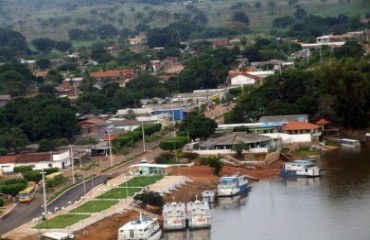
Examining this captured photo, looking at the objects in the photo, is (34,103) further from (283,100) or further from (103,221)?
(103,221)

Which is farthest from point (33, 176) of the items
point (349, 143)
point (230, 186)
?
point (349, 143)

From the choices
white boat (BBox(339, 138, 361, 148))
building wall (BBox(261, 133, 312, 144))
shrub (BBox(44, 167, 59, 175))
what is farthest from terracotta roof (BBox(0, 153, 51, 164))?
white boat (BBox(339, 138, 361, 148))

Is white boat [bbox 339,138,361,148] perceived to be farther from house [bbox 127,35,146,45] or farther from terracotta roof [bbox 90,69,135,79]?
house [bbox 127,35,146,45]

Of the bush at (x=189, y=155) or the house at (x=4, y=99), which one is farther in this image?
the house at (x=4, y=99)

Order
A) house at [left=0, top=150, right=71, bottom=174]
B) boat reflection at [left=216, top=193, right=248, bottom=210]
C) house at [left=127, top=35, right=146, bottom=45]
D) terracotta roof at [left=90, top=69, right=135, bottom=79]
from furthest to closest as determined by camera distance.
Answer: house at [left=127, top=35, right=146, bottom=45], terracotta roof at [left=90, top=69, right=135, bottom=79], house at [left=0, top=150, right=71, bottom=174], boat reflection at [left=216, top=193, right=248, bottom=210]

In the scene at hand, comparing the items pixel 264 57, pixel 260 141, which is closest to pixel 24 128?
pixel 260 141

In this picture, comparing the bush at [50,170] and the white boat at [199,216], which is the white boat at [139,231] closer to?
the white boat at [199,216]

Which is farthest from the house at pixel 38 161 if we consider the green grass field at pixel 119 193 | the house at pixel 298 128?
the house at pixel 298 128
